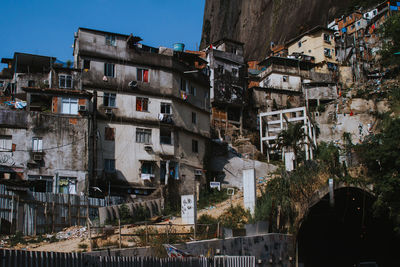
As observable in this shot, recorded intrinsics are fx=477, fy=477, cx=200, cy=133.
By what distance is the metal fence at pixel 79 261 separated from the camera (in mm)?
8938

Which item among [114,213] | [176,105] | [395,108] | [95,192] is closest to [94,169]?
[95,192]

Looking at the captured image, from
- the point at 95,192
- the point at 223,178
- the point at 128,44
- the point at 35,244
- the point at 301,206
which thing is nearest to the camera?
the point at 35,244

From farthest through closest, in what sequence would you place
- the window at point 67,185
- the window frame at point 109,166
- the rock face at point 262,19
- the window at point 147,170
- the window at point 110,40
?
the rock face at point 262,19 → the window at point 110,40 → the window at point 147,170 → the window frame at point 109,166 → the window at point 67,185

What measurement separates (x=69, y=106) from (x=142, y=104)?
21.4 feet

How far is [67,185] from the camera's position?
103 ft

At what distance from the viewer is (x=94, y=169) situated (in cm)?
3372

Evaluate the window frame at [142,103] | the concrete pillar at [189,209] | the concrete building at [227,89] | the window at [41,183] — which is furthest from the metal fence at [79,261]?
the concrete building at [227,89]

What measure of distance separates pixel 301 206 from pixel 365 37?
43762 millimetres

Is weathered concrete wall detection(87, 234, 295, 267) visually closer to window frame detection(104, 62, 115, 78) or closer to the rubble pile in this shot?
the rubble pile

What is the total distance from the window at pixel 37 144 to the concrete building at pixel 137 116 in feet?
13.5

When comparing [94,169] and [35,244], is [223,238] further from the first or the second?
[94,169]

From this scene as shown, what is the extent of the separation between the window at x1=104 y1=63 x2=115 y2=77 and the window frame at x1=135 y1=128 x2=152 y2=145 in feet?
16.0

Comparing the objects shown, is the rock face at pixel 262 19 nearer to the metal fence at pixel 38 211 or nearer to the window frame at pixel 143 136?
the window frame at pixel 143 136

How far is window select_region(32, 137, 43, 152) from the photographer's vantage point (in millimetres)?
31375
